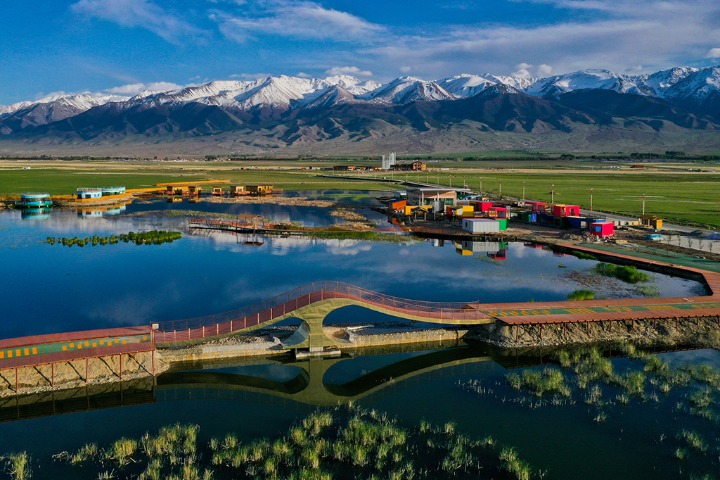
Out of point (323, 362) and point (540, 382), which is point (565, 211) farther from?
point (323, 362)

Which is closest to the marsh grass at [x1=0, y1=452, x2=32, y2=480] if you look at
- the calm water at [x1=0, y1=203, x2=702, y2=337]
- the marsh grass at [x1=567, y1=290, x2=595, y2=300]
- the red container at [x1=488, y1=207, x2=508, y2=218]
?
the calm water at [x1=0, y1=203, x2=702, y2=337]

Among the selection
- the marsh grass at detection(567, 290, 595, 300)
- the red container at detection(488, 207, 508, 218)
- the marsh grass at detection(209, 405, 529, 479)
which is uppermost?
the red container at detection(488, 207, 508, 218)

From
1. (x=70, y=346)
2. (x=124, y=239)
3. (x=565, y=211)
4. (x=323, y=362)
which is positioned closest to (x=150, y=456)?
(x=70, y=346)

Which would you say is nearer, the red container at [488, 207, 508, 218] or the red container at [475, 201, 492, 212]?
the red container at [488, 207, 508, 218]

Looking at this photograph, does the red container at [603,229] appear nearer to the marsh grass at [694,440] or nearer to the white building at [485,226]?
the white building at [485,226]

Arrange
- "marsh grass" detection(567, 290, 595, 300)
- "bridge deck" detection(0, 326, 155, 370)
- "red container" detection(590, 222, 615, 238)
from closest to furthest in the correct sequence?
1. "bridge deck" detection(0, 326, 155, 370)
2. "marsh grass" detection(567, 290, 595, 300)
3. "red container" detection(590, 222, 615, 238)

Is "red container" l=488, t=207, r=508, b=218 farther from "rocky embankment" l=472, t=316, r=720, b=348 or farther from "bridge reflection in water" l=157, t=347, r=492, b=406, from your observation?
"bridge reflection in water" l=157, t=347, r=492, b=406

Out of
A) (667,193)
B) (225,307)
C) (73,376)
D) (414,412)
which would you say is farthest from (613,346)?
(667,193)
